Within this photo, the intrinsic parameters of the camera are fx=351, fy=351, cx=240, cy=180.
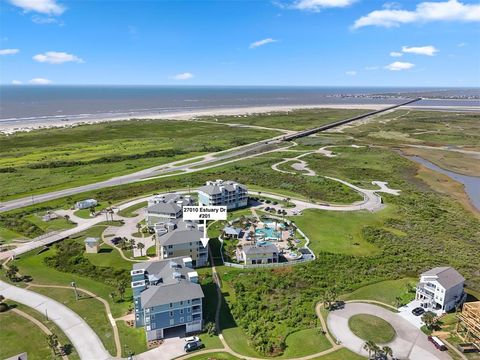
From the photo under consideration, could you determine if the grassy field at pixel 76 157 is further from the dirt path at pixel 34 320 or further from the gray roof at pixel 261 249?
the gray roof at pixel 261 249

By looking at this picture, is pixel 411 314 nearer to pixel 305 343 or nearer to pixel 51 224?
pixel 305 343

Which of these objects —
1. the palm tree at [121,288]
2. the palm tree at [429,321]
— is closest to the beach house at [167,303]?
the palm tree at [121,288]

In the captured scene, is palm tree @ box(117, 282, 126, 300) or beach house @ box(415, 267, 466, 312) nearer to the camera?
beach house @ box(415, 267, 466, 312)

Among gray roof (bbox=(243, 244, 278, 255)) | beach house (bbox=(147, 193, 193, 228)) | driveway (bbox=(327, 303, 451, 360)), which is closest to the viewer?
driveway (bbox=(327, 303, 451, 360))

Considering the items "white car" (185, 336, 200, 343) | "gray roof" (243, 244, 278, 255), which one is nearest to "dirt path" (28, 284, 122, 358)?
"white car" (185, 336, 200, 343)

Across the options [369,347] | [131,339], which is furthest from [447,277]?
[131,339]

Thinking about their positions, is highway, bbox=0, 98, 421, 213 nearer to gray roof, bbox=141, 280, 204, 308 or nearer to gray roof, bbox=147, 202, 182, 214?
gray roof, bbox=147, 202, 182, 214

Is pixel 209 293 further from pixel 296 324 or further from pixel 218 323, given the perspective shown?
pixel 296 324
